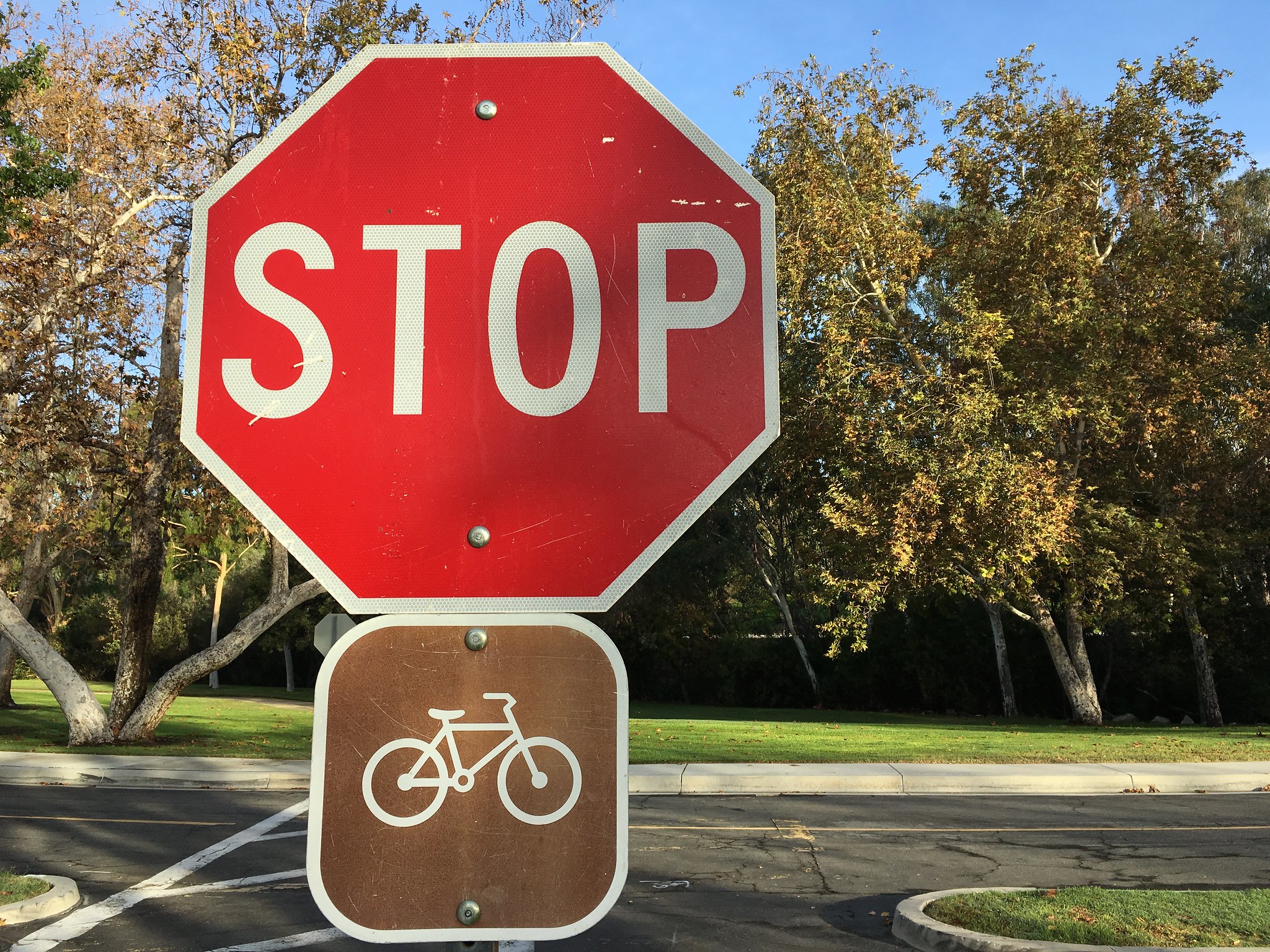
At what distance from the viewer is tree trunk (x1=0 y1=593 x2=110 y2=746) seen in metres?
16.9

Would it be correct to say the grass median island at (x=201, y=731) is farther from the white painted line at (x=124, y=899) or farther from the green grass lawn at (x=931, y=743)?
the green grass lawn at (x=931, y=743)

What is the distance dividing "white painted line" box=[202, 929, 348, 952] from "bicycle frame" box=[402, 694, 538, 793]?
5.06m

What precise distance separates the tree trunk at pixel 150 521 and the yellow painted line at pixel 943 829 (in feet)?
37.4

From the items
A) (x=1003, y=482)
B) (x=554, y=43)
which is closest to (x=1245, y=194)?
(x=1003, y=482)

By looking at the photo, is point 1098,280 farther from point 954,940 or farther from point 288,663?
point 288,663

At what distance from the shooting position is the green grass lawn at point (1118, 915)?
5574 millimetres

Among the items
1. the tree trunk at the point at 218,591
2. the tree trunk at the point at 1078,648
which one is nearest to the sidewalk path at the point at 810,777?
the tree trunk at the point at 1078,648

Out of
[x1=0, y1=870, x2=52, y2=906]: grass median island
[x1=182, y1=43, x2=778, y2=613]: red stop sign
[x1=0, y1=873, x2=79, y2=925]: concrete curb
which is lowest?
[x1=0, y1=873, x2=79, y2=925]: concrete curb

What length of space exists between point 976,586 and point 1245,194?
66.8 feet

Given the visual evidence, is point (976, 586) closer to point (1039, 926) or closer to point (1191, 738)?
point (1191, 738)

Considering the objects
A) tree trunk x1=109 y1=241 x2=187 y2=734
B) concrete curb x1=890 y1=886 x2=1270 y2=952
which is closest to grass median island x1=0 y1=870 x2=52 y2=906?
concrete curb x1=890 y1=886 x2=1270 y2=952

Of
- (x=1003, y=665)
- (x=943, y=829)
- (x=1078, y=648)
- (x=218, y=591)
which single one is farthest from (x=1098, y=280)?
(x=218, y=591)

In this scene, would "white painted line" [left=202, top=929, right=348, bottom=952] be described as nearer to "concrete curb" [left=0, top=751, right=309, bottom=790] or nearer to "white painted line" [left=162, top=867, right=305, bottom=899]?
"white painted line" [left=162, top=867, right=305, bottom=899]

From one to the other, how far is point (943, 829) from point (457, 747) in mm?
9437
